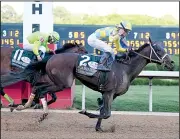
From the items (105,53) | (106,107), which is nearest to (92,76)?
(105,53)

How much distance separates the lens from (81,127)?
705 cm

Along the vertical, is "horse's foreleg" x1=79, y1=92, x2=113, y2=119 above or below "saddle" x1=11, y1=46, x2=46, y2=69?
below

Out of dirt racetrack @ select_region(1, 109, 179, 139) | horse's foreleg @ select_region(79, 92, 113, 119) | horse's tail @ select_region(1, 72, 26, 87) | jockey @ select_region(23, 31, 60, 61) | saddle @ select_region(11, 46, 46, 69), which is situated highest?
jockey @ select_region(23, 31, 60, 61)

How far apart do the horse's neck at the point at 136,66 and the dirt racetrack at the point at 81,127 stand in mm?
763

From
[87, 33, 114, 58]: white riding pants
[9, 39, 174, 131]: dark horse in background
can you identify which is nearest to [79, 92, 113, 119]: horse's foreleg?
[9, 39, 174, 131]: dark horse in background

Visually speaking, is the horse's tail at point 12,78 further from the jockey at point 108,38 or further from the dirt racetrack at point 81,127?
the jockey at point 108,38

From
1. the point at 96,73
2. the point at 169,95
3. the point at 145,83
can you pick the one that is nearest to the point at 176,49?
the point at 169,95

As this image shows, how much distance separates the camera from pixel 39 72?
7555mm

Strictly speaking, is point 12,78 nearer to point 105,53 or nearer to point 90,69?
point 90,69

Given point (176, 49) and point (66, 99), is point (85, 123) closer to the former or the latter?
point (66, 99)

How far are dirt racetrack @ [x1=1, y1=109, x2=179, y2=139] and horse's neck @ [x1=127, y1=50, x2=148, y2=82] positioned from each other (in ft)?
2.50

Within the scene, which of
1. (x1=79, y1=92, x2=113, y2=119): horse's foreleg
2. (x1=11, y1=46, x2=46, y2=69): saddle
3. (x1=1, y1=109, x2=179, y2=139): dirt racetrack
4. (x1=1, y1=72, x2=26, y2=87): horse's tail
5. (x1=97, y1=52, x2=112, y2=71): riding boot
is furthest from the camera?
(x1=11, y1=46, x2=46, y2=69): saddle

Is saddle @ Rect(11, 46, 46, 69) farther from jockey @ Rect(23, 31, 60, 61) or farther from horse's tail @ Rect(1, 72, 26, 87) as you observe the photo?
horse's tail @ Rect(1, 72, 26, 87)

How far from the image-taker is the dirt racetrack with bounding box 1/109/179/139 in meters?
6.19
